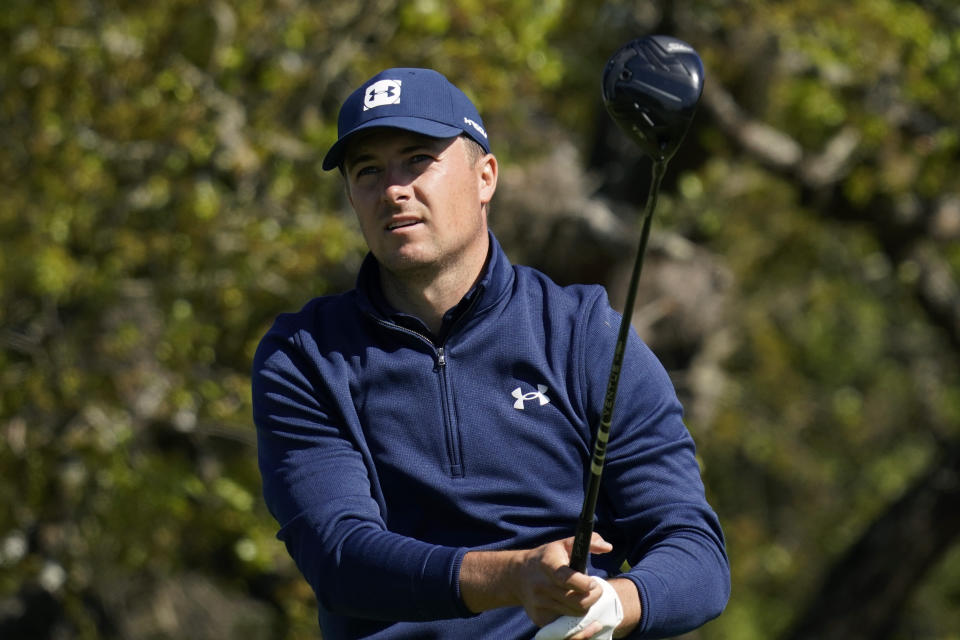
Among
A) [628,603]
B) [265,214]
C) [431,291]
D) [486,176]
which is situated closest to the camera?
[628,603]

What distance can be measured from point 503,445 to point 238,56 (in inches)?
206

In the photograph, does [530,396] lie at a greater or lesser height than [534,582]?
greater

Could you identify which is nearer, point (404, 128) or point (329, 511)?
point (329, 511)

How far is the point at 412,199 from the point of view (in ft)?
10.0

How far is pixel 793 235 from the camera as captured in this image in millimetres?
13719

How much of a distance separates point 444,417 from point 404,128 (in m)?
0.60

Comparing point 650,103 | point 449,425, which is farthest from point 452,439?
point 650,103

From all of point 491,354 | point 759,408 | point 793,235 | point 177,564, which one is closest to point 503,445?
point 491,354

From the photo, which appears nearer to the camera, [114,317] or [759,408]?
[114,317]

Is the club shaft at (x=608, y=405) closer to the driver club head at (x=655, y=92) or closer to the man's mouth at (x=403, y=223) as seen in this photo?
the driver club head at (x=655, y=92)

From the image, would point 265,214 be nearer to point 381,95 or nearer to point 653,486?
point 381,95

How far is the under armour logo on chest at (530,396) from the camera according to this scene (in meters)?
2.97

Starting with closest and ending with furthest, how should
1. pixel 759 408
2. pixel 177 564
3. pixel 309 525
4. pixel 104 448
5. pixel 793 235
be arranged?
pixel 309 525 < pixel 104 448 < pixel 177 564 < pixel 793 235 < pixel 759 408

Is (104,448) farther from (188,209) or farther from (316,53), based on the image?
(316,53)
